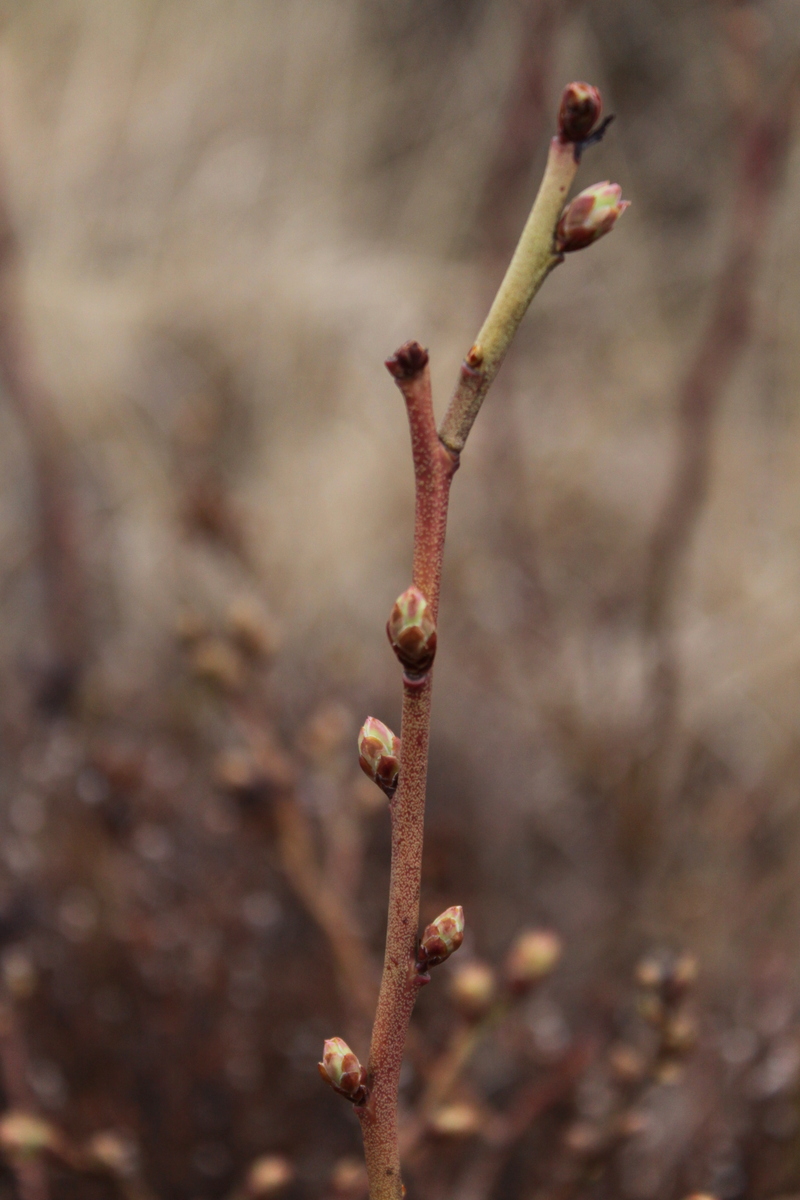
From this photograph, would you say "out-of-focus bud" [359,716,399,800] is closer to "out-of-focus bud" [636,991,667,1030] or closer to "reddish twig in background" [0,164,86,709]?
"out-of-focus bud" [636,991,667,1030]

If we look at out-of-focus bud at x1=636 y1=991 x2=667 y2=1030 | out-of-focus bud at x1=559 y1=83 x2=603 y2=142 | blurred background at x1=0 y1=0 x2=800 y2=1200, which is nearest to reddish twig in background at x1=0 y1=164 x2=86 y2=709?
blurred background at x1=0 y1=0 x2=800 y2=1200

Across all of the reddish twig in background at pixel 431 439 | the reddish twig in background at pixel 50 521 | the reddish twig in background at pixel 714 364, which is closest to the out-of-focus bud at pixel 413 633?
the reddish twig in background at pixel 431 439

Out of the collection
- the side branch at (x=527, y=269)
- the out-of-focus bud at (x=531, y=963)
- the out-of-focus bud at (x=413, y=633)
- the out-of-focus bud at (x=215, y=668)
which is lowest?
the out-of-focus bud at (x=413, y=633)

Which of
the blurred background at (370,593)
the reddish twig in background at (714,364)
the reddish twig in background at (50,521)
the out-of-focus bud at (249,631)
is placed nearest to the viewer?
the out-of-focus bud at (249,631)

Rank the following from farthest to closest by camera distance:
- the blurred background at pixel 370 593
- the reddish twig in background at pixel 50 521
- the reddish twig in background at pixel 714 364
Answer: the reddish twig in background at pixel 50 521 → the reddish twig in background at pixel 714 364 → the blurred background at pixel 370 593

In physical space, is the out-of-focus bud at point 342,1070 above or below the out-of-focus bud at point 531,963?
below

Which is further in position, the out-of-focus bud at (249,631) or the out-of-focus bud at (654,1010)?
the out-of-focus bud at (249,631)

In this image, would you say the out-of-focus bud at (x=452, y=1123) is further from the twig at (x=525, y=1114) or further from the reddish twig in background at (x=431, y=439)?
the reddish twig in background at (x=431, y=439)
